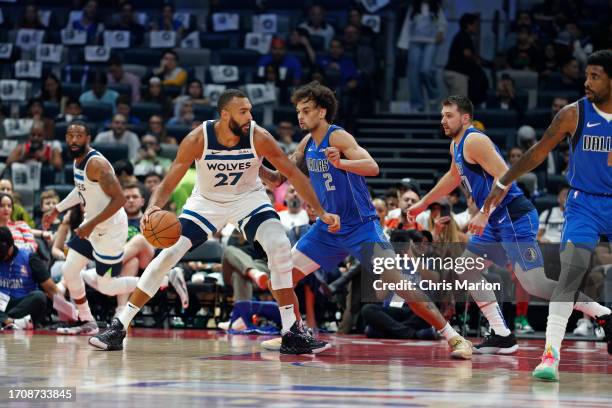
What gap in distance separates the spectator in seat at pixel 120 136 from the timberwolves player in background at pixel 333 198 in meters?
6.91

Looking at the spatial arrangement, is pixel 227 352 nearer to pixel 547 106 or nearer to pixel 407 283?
pixel 407 283

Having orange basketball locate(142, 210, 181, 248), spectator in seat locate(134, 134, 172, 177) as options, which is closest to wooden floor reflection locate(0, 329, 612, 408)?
orange basketball locate(142, 210, 181, 248)

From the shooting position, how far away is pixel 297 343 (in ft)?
26.2

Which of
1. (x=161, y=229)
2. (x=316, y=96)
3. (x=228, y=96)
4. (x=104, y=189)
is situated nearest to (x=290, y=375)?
(x=161, y=229)

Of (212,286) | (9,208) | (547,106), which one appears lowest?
(212,286)

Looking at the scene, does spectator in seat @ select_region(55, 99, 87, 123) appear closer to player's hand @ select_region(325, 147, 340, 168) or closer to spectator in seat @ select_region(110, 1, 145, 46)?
spectator in seat @ select_region(110, 1, 145, 46)

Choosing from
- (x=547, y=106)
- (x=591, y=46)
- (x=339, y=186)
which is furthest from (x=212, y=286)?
(x=591, y=46)

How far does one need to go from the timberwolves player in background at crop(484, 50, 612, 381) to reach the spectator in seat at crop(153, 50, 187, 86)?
1088 centimetres

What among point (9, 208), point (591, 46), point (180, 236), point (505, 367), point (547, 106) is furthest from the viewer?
point (591, 46)

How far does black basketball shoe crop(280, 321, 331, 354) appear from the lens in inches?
314

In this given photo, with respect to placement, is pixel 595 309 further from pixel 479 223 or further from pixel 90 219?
pixel 90 219

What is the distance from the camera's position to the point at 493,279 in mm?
10328

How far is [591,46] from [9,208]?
9366 millimetres

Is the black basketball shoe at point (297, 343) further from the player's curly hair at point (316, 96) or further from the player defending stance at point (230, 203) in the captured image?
the player's curly hair at point (316, 96)
